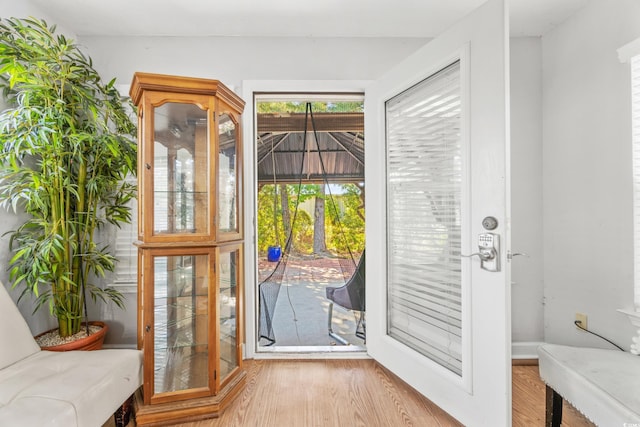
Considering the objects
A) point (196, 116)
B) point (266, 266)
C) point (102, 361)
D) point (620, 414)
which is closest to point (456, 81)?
point (196, 116)

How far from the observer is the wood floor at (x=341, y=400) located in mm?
1534

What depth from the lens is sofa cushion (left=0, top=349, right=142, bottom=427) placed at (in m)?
1.10

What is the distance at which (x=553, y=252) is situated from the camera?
7.06 ft

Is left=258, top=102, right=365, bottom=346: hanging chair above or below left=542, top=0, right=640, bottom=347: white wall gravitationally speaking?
below

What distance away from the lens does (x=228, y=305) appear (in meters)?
1.74

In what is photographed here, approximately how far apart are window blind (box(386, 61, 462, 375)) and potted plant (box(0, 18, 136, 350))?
5.82 feet

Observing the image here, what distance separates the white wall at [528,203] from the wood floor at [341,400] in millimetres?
372

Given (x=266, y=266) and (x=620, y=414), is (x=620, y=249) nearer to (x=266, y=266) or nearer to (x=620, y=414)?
(x=620, y=414)

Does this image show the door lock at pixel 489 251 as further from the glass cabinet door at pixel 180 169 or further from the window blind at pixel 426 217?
the glass cabinet door at pixel 180 169

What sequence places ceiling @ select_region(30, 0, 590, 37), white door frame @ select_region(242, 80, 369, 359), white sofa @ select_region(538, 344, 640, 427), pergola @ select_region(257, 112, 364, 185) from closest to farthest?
1. white sofa @ select_region(538, 344, 640, 427)
2. ceiling @ select_region(30, 0, 590, 37)
3. white door frame @ select_region(242, 80, 369, 359)
4. pergola @ select_region(257, 112, 364, 185)

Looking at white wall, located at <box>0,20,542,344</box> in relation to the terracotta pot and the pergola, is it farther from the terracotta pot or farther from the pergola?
the pergola

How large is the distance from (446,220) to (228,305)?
1.36 m

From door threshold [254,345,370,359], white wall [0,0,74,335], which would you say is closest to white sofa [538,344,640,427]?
door threshold [254,345,370,359]

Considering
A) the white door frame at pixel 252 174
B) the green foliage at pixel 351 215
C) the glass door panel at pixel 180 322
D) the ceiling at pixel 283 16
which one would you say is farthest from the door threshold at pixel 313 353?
the ceiling at pixel 283 16
